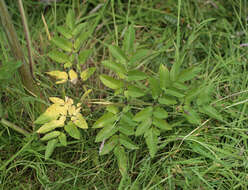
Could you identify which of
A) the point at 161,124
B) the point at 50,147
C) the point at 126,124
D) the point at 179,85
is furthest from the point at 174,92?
the point at 50,147

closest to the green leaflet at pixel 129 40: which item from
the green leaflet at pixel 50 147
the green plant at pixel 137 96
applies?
the green plant at pixel 137 96

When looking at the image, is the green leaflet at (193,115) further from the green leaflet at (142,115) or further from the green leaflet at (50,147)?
the green leaflet at (50,147)

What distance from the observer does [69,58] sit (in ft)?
4.38

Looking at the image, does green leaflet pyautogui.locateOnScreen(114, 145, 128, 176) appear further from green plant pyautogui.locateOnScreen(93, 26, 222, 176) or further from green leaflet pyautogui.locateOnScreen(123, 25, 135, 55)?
green leaflet pyautogui.locateOnScreen(123, 25, 135, 55)

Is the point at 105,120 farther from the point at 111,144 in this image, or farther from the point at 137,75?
the point at 137,75

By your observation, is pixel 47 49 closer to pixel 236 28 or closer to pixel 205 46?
pixel 205 46

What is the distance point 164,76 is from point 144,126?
0.22 metres

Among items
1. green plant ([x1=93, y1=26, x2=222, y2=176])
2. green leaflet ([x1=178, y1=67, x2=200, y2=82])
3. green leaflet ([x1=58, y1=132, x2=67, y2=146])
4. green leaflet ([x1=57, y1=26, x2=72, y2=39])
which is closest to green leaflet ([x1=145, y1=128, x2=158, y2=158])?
green plant ([x1=93, y1=26, x2=222, y2=176])

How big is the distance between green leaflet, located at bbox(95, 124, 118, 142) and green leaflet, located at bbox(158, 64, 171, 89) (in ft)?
0.89

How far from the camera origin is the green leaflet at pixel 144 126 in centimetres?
122

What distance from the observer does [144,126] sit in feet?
4.05

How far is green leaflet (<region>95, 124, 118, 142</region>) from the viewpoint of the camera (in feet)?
4.10

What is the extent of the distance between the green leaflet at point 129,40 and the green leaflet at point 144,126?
0.29 meters

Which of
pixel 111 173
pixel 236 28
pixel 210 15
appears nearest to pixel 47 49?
pixel 111 173
